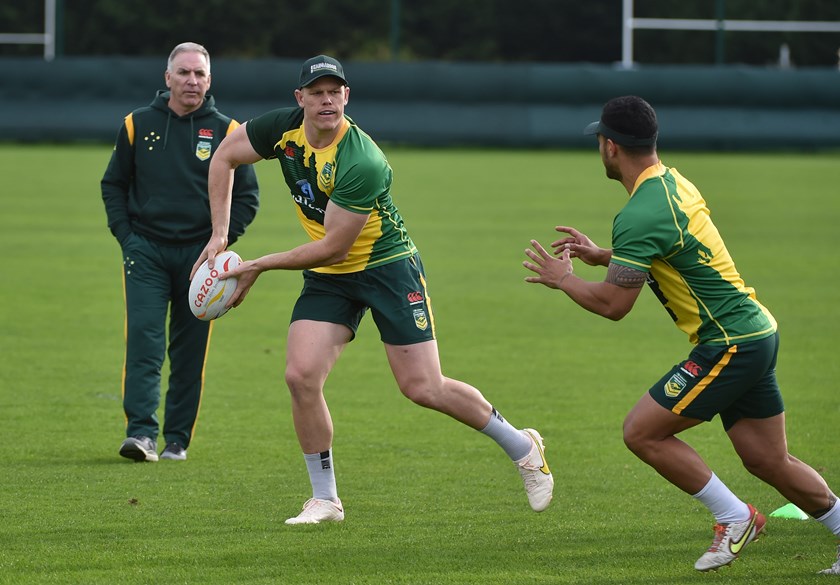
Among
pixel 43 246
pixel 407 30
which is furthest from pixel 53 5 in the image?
pixel 43 246

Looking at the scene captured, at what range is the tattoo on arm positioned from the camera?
5746 mm

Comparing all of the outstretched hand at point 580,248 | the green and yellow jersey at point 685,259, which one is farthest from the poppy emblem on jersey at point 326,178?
the green and yellow jersey at point 685,259

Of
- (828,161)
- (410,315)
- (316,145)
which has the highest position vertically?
(316,145)

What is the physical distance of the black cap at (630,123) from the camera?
19.3ft

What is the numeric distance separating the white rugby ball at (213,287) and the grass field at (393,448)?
1040 mm

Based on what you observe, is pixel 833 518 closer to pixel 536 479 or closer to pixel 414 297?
pixel 536 479

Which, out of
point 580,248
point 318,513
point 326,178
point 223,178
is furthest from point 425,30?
point 580,248

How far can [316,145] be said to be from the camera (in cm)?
680

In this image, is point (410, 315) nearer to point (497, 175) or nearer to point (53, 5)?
point (497, 175)

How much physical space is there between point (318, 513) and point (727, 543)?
6.75 feet

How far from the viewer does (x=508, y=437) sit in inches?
282

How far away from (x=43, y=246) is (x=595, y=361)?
922 centimetres

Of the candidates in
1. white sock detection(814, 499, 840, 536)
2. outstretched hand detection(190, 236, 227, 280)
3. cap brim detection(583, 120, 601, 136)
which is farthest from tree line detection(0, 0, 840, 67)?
white sock detection(814, 499, 840, 536)

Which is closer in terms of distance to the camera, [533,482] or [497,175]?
[533,482]
